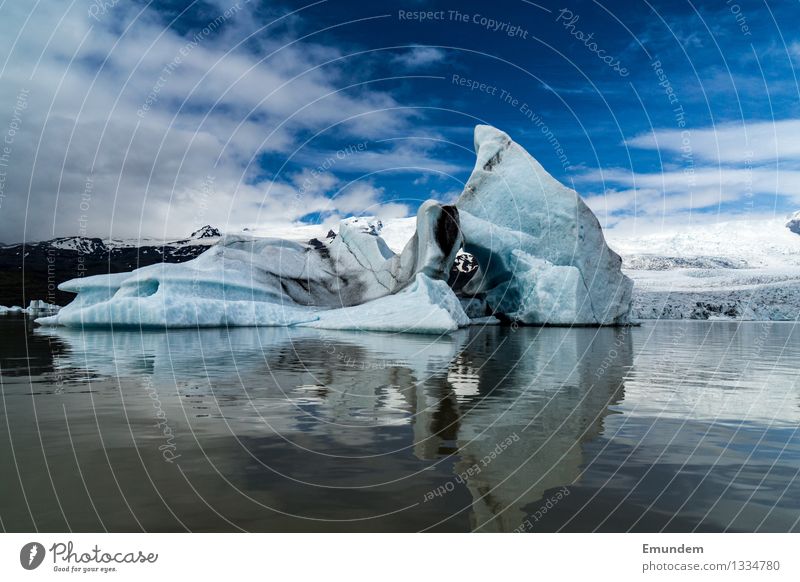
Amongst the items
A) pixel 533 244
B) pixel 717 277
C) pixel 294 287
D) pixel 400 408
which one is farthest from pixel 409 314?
pixel 717 277

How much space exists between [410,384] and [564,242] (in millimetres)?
25600

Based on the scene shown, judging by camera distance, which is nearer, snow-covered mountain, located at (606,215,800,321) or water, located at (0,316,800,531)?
water, located at (0,316,800,531)

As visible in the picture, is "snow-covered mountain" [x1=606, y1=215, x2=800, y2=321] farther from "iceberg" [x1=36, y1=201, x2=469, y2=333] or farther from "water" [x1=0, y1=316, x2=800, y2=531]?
"water" [x1=0, y1=316, x2=800, y2=531]

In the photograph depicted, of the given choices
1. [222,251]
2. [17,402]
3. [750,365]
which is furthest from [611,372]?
[222,251]

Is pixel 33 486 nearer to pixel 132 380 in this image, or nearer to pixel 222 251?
pixel 132 380

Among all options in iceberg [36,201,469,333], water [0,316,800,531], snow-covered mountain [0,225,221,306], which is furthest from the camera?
snow-covered mountain [0,225,221,306]

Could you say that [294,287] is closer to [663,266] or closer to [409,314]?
[409,314]

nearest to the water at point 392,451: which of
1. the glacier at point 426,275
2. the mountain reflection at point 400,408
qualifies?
the mountain reflection at point 400,408
